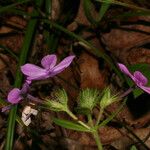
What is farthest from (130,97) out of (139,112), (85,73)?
(85,73)

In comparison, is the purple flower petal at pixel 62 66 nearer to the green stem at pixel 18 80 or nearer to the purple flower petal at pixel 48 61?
the purple flower petal at pixel 48 61

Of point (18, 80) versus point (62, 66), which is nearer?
point (62, 66)

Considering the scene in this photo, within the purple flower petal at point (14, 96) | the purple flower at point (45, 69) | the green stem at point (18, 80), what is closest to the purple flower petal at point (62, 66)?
the purple flower at point (45, 69)

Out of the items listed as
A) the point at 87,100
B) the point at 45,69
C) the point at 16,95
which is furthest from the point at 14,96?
the point at 87,100

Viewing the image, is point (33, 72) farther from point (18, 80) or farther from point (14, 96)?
point (18, 80)

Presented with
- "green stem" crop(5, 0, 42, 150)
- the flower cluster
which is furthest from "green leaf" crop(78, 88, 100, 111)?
"green stem" crop(5, 0, 42, 150)

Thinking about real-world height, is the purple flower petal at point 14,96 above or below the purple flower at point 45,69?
below

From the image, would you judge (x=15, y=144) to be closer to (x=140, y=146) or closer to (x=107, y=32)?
(x=140, y=146)
